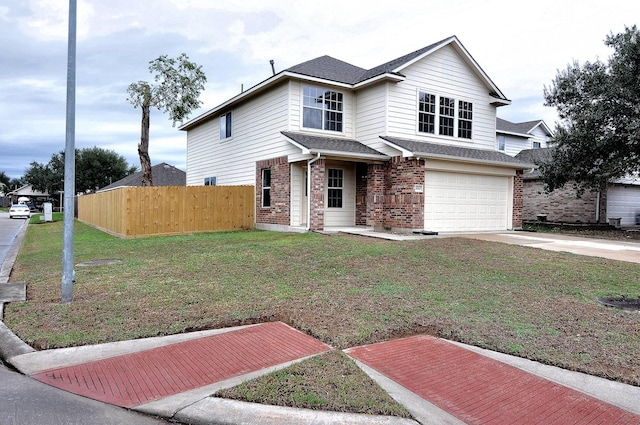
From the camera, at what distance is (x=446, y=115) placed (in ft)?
58.0

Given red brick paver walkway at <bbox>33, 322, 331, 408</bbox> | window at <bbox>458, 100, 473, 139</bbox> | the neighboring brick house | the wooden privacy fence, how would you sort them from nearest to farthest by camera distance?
red brick paver walkway at <bbox>33, 322, 331, 408</bbox>
the wooden privacy fence
window at <bbox>458, 100, 473, 139</bbox>
the neighboring brick house

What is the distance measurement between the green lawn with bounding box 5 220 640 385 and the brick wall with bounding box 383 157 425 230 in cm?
397

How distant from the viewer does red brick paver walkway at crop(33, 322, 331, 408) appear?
3.55 meters

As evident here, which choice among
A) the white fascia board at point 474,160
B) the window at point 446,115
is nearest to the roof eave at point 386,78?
the window at point 446,115

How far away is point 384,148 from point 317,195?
3071mm

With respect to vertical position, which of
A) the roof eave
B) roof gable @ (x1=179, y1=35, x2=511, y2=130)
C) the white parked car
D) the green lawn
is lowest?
the green lawn

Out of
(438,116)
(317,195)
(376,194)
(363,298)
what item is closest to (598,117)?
(438,116)

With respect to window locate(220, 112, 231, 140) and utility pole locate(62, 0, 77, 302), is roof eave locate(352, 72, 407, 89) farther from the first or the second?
utility pole locate(62, 0, 77, 302)

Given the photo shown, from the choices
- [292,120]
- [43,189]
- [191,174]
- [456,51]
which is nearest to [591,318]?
[292,120]

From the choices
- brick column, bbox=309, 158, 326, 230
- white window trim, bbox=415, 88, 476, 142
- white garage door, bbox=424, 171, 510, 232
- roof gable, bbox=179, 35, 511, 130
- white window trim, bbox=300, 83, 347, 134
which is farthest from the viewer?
white window trim, bbox=415, 88, 476, 142

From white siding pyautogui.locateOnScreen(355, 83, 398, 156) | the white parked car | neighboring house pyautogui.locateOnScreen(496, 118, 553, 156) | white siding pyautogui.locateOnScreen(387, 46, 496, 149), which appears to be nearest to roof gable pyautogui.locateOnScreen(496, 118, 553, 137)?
neighboring house pyautogui.locateOnScreen(496, 118, 553, 156)

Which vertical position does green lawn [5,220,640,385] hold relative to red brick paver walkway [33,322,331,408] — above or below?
above

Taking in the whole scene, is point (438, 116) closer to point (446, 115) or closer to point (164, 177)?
point (446, 115)

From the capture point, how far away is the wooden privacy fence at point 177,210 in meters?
16.5
